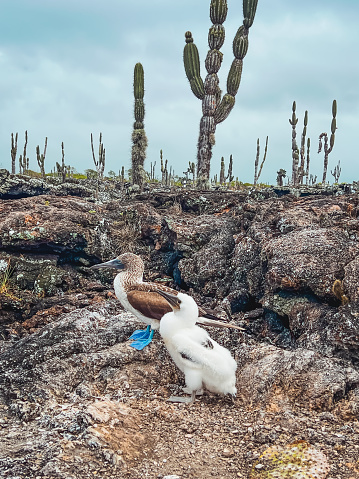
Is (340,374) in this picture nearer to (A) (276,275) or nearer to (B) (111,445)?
(A) (276,275)

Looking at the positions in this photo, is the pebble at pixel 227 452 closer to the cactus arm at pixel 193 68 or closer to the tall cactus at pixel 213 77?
the tall cactus at pixel 213 77

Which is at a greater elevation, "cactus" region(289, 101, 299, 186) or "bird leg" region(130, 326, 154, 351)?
"cactus" region(289, 101, 299, 186)

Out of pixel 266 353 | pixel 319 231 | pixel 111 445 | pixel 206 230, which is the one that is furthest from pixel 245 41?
pixel 111 445

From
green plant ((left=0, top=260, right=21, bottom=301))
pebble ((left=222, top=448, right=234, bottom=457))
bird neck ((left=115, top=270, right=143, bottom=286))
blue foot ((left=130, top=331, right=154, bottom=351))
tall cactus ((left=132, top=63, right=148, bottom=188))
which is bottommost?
pebble ((left=222, top=448, right=234, bottom=457))

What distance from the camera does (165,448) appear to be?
332cm

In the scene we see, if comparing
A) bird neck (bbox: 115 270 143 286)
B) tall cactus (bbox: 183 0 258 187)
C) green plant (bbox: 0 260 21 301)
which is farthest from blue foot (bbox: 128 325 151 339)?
tall cactus (bbox: 183 0 258 187)

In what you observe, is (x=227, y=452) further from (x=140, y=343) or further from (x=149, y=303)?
(x=149, y=303)

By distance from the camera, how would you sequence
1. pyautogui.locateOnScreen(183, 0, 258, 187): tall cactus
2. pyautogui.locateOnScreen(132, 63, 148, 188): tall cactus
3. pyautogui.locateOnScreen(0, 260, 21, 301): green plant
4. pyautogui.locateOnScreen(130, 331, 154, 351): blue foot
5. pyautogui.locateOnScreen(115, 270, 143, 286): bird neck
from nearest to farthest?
pyautogui.locateOnScreen(130, 331, 154, 351): blue foot, pyautogui.locateOnScreen(115, 270, 143, 286): bird neck, pyautogui.locateOnScreen(0, 260, 21, 301): green plant, pyautogui.locateOnScreen(183, 0, 258, 187): tall cactus, pyautogui.locateOnScreen(132, 63, 148, 188): tall cactus

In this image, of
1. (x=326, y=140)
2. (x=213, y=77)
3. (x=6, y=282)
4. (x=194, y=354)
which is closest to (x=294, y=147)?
(x=326, y=140)

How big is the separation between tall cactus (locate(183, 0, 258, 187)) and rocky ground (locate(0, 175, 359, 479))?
1306 cm

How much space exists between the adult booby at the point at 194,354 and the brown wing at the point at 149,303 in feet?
1.42

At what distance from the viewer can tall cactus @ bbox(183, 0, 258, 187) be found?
2017 cm

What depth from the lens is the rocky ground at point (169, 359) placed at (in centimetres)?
313

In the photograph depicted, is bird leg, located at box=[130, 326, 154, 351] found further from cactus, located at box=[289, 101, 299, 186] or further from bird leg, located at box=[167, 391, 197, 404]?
cactus, located at box=[289, 101, 299, 186]
